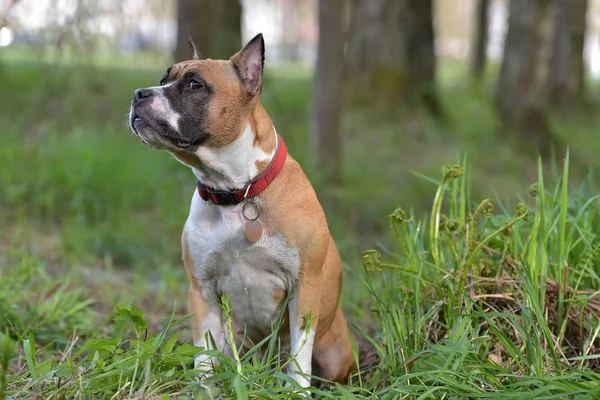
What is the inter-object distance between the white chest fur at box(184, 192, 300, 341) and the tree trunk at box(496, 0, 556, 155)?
742 centimetres

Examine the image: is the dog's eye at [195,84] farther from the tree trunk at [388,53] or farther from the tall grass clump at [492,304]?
the tree trunk at [388,53]

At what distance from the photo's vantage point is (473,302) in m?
3.05

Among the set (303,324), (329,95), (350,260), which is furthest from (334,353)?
(329,95)

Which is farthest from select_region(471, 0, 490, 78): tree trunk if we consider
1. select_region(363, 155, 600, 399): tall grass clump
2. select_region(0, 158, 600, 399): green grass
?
select_region(363, 155, 600, 399): tall grass clump

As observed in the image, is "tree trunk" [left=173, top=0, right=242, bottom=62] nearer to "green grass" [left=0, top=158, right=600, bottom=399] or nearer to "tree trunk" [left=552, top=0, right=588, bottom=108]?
"green grass" [left=0, top=158, right=600, bottom=399]

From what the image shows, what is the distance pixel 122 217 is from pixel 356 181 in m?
2.63

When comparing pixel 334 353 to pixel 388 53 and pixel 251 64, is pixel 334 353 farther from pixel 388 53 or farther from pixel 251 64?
pixel 388 53

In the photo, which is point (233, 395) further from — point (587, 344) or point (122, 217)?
point (122, 217)

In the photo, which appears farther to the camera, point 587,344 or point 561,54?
point 561,54

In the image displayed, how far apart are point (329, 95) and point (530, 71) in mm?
3824

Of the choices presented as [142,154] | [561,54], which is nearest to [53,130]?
[142,154]

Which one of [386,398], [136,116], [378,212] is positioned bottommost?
[378,212]

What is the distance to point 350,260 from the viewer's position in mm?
5633

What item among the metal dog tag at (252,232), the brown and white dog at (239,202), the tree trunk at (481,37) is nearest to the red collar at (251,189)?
the brown and white dog at (239,202)
